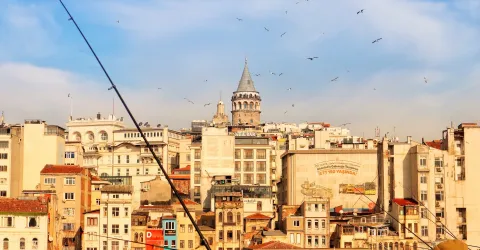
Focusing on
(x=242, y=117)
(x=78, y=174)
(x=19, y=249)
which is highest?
(x=242, y=117)

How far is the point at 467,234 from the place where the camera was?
69000 mm

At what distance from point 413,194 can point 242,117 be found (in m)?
94.6

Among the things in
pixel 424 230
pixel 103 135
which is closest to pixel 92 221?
pixel 424 230

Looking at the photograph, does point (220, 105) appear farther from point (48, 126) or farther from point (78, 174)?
point (78, 174)

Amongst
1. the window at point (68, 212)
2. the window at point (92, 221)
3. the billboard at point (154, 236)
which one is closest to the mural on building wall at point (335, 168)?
the billboard at point (154, 236)

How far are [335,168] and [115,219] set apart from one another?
21.2 meters

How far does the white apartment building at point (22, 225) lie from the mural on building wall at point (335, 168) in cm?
2616

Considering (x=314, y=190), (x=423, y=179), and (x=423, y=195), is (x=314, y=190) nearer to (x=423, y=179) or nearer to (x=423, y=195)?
(x=423, y=179)

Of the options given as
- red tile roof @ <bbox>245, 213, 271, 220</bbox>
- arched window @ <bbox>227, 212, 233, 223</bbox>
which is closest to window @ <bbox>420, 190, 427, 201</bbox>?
red tile roof @ <bbox>245, 213, 271, 220</bbox>

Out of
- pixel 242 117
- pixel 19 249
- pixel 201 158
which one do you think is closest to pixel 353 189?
pixel 201 158

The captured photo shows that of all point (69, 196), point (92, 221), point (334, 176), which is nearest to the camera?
point (92, 221)

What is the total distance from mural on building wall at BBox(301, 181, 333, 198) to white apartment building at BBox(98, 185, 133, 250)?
55.2 feet

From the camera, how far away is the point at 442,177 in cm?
6950

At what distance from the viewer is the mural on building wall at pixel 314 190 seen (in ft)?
251
